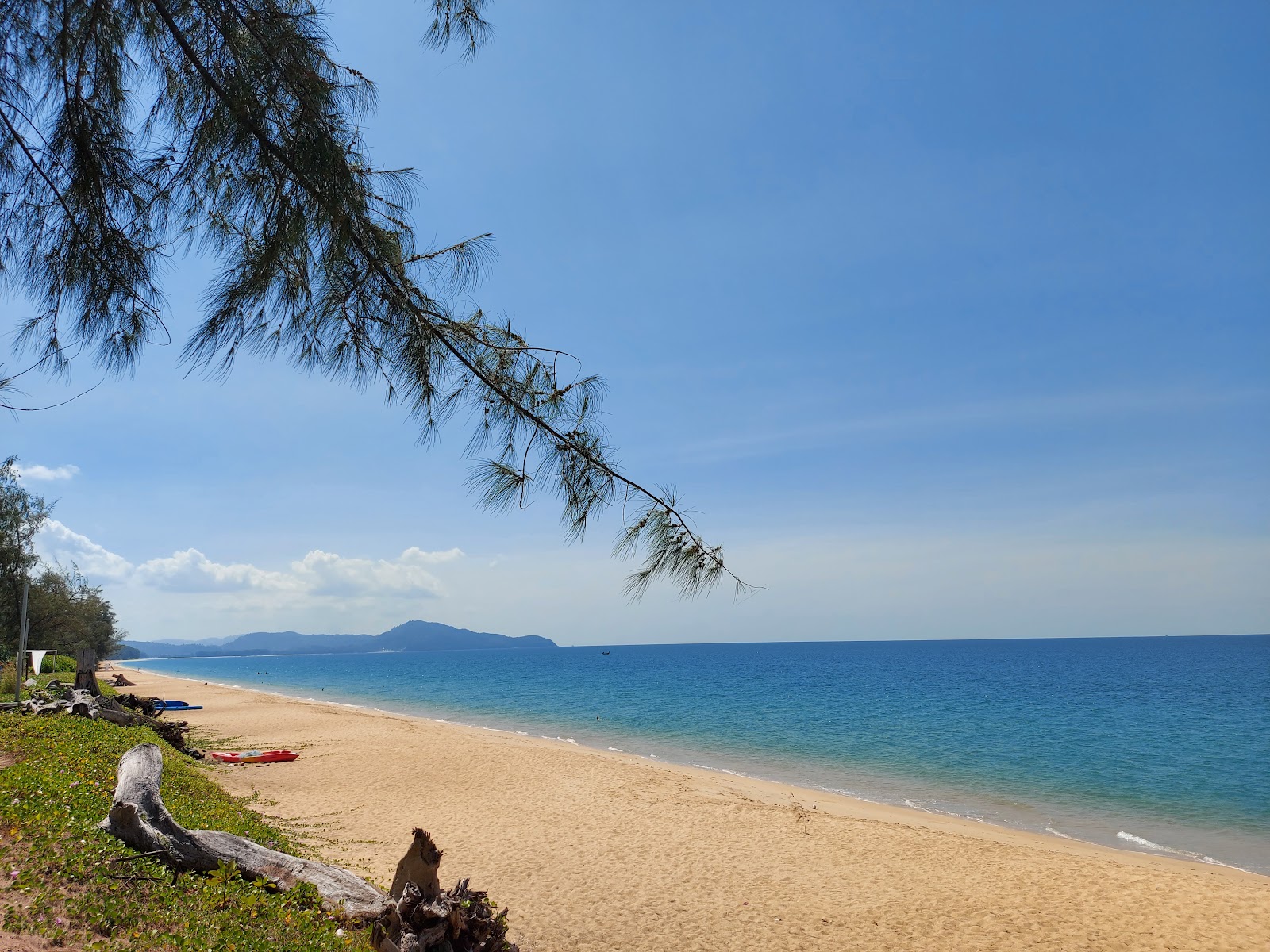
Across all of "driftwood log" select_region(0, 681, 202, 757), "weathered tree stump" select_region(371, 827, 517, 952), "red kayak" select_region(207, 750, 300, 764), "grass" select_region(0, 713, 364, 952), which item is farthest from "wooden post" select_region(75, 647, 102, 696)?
"weathered tree stump" select_region(371, 827, 517, 952)

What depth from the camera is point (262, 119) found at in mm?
2998

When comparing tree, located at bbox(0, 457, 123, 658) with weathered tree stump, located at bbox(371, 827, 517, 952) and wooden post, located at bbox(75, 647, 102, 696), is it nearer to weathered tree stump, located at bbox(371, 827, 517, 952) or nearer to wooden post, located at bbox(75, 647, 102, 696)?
wooden post, located at bbox(75, 647, 102, 696)

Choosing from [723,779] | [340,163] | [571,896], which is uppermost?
[340,163]

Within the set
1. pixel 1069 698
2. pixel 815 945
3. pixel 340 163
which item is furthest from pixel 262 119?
pixel 1069 698

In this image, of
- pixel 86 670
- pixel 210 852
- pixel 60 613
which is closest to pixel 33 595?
pixel 60 613

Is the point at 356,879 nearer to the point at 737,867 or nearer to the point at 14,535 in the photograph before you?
the point at 737,867

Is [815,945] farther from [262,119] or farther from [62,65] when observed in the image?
[62,65]

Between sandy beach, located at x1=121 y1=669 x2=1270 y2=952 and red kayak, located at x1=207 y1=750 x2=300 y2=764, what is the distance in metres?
0.53

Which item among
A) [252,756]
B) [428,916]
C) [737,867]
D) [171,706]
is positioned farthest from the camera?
[171,706]

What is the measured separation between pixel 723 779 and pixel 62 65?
704 inches

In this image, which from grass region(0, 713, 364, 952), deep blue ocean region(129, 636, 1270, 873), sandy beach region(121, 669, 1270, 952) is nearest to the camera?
grass region(0, 713, 364, 952)

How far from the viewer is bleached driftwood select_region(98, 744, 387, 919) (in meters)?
4.76

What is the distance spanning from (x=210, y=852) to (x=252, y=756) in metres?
12.7

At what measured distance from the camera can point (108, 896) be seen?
13.0 ft
